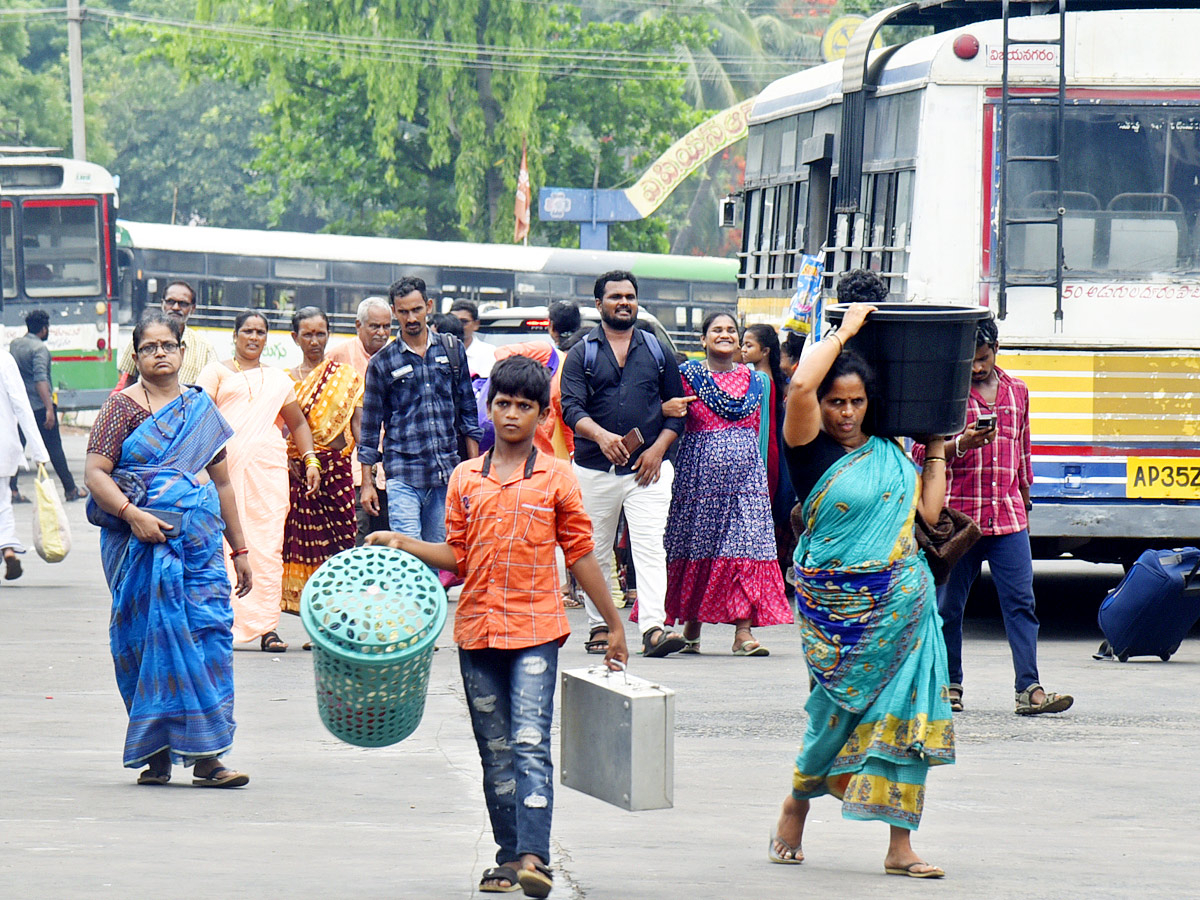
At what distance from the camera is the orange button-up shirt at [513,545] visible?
18.1 ft

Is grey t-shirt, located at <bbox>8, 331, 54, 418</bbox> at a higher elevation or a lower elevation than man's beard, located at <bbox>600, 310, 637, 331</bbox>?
lower

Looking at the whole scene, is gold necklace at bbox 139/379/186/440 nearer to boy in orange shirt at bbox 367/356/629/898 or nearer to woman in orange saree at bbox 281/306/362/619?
boy in orange shirt at bbox 367/356/629/898

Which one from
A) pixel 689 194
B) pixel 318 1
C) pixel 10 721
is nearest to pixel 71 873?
pixel 10 721

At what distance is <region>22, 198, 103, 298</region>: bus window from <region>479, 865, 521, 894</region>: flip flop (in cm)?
2113

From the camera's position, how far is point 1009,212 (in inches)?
435

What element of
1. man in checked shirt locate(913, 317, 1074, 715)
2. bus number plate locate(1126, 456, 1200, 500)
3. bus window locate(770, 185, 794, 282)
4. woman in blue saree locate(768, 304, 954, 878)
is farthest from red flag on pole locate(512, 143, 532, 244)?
woman in blue saree locate(768, 304, 954, 878)

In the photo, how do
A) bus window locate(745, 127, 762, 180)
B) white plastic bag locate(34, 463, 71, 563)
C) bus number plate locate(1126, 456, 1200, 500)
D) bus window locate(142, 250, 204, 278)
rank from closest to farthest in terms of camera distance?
bus number plate locate(1126, 456, 1200, 500)
white plastic bag locate(34, 463, 71, 563)
bus window locate(745, 127, 762, 180)
bus window locate(142, 250, 204, 278)

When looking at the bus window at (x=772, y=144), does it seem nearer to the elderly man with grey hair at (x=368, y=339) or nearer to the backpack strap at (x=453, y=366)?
the elderly man with grey hair at (x=368, y=339)

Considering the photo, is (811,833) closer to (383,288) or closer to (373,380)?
(373,380)

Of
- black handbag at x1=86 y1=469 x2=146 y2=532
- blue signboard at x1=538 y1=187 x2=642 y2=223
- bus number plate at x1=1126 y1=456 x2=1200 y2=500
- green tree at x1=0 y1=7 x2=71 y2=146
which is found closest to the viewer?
black handbag at x1=86 y1=469 x2=146 y2=532

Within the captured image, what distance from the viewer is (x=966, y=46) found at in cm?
1111

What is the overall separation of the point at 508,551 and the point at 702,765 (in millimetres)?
2198

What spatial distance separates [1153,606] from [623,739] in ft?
19.1

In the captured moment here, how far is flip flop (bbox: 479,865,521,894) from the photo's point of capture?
5.39m
